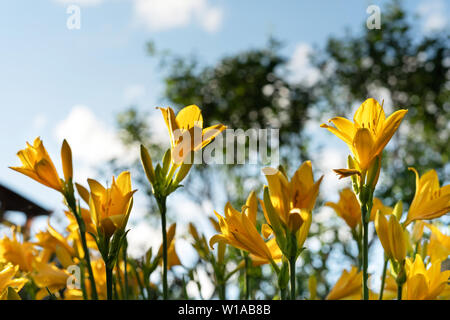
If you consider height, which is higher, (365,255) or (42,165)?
(42,165)

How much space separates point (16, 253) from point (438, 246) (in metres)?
0.69

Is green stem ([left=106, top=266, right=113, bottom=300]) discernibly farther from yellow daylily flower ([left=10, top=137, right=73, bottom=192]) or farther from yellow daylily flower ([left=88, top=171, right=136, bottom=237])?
yellow daylily flower ([left=10, top=137, right=73, bottom=192])

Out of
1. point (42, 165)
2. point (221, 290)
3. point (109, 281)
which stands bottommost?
point (221, 290)

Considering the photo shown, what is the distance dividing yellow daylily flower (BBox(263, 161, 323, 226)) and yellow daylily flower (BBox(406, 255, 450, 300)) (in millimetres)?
155

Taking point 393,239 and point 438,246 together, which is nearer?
point 393,239

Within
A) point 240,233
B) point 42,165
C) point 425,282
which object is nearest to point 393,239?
point 425,282

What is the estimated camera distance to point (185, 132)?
56 cm

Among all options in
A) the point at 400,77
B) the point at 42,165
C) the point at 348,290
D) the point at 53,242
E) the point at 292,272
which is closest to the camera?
the point at 292,272

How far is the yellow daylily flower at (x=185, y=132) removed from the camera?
546mm

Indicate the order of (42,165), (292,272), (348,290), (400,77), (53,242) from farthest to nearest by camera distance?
1. (400,77)
2. (53,242)
3. (348,290)
4. (42,165)
5. (292,272)

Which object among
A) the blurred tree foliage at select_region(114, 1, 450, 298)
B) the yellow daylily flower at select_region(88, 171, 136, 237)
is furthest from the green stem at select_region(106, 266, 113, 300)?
the blurred tree foliage at select_region(114, 1, 450, 298)

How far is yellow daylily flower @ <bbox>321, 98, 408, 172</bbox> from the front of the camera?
0.50 meters

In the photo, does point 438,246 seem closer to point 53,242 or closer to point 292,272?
point 292,272
